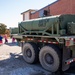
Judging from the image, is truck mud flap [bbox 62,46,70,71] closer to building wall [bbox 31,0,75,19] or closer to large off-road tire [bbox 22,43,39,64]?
large off-road tire [bbox 22,43,39,64]

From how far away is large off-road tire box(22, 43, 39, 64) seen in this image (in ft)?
26.3

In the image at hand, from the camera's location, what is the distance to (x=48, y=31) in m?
7.23

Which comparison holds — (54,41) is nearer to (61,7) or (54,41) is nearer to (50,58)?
(50,58)

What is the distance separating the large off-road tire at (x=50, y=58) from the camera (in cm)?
643

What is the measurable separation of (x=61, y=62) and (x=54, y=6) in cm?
1304

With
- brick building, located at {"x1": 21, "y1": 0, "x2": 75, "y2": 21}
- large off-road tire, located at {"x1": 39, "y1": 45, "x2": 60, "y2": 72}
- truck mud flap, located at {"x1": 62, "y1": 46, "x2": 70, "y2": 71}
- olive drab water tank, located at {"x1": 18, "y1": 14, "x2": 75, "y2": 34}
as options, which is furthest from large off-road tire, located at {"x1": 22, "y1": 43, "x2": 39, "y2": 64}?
brick building, located at {"x1": 21, "y1": 0, "x2": 75, "y2": 21}

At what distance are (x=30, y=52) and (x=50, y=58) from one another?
1942mm

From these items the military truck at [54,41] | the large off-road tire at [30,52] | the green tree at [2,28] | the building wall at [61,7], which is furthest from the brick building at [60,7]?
the green tree at [2,28]

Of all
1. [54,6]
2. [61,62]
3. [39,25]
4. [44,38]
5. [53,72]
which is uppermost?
[54,6]

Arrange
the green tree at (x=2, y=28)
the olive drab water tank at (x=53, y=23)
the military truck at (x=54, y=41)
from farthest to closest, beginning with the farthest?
the green tree at (x=2, y=28) < the olive drab water tank at (x=53, y=23) < the military truck at (x=54, y=41)

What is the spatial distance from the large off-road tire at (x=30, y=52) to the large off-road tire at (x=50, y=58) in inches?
31.9

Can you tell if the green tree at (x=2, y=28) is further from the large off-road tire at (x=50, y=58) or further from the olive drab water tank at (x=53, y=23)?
the large off-road tire at (x=50, y=58)

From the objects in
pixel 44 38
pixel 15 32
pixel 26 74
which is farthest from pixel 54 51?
pixel 15 32

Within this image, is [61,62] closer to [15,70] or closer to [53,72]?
[53,72]
